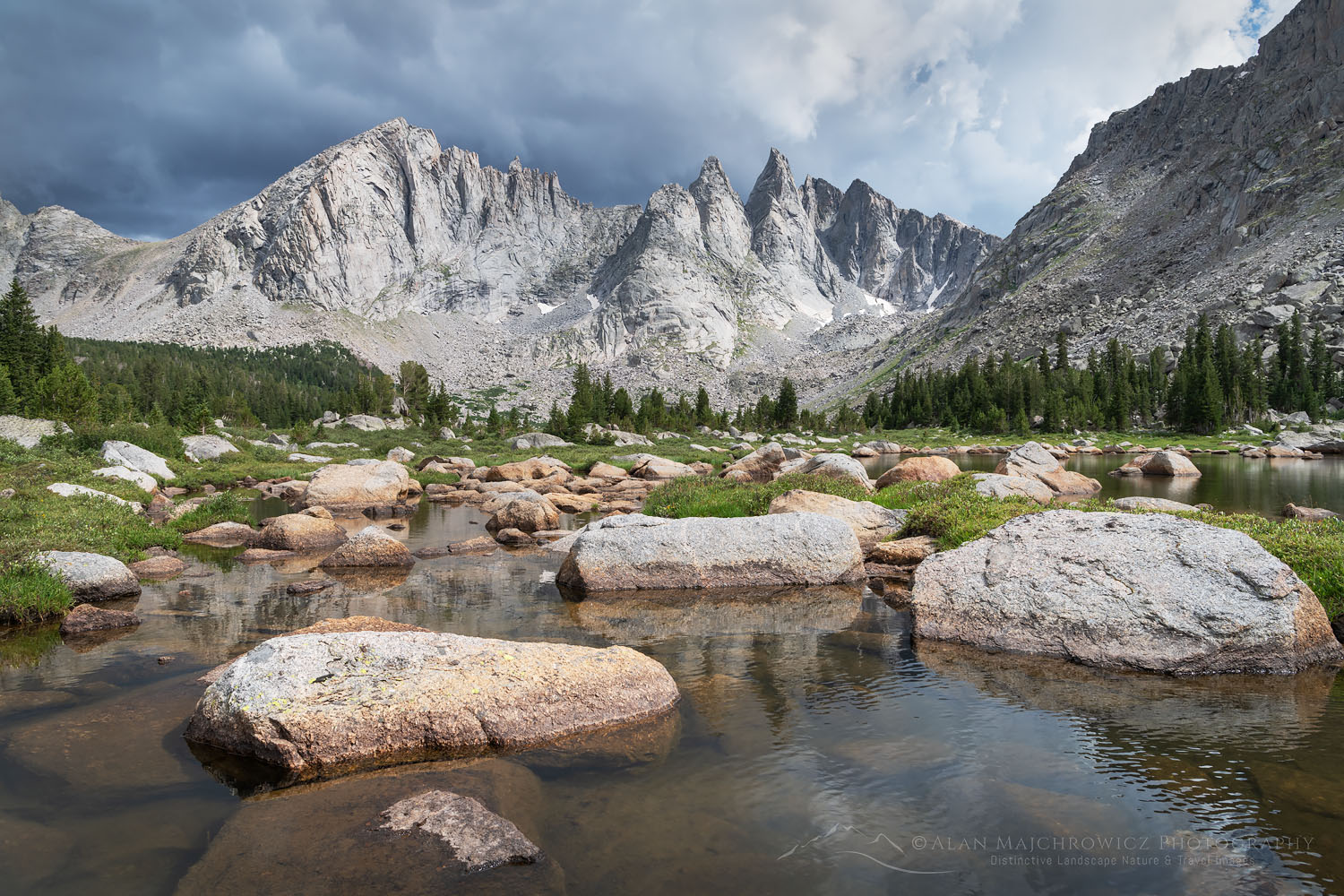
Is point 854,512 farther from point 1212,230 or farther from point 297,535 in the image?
point 1212,230

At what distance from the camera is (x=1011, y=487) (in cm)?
2077

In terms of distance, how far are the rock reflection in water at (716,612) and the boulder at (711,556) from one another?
0.27m

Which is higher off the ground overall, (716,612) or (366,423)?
(366,423)

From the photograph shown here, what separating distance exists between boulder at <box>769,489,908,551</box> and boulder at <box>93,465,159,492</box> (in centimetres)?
2841

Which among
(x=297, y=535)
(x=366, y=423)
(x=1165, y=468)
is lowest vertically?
(x=297, y=535)

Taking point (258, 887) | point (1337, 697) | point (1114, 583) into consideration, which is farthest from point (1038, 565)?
point (258, 887)

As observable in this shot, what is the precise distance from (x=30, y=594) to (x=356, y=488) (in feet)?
64.8

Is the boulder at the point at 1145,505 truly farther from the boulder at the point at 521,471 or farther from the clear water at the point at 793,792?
the boulder at the point at 521,471

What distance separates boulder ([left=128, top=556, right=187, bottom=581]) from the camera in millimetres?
16453

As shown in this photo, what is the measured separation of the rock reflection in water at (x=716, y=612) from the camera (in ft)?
39.1

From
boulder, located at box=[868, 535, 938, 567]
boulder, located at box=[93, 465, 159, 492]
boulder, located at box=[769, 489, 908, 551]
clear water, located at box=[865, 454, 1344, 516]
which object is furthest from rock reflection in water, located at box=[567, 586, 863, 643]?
boulder, located at box=[93, 465, 159, 492]

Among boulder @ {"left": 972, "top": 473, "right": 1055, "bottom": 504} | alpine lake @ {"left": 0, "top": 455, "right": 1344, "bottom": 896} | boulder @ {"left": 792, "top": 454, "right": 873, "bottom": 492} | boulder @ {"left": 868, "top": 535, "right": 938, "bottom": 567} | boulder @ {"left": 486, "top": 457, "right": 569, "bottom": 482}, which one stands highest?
boulder @ {"left": 792, "top": 454, "right": 873, "bottom": 492}

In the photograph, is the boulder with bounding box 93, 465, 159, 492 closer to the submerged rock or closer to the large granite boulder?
the submerged rock

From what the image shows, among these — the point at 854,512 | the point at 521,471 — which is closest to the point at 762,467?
the point at 854,512
